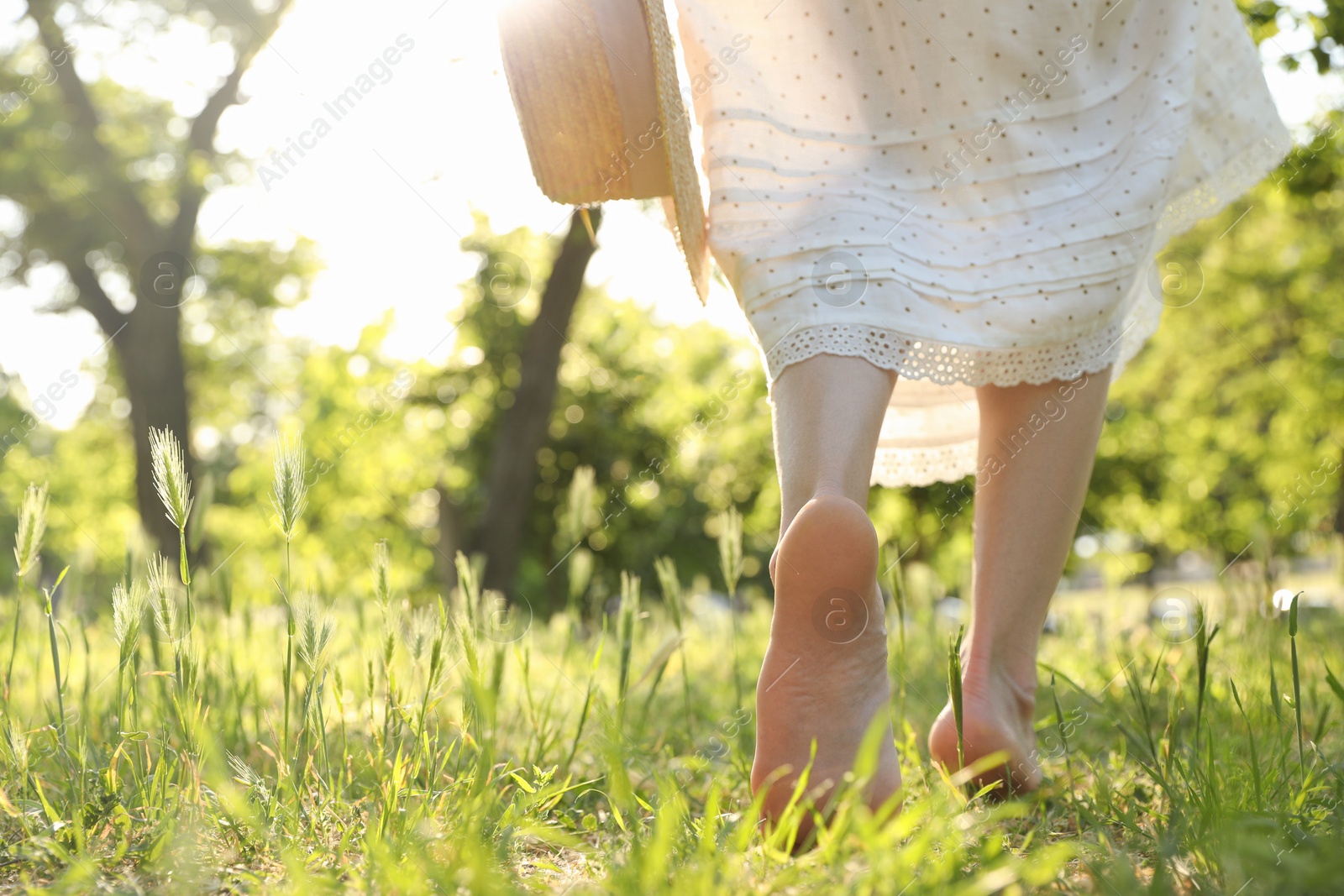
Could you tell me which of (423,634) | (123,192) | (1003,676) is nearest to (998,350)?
(1003,676)

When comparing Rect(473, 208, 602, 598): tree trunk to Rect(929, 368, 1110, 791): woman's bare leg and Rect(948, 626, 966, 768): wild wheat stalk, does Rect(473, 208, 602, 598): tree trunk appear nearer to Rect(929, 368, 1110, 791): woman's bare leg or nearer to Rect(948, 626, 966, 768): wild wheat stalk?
Rect(929, 368, 1110, 791): woman's bare leg

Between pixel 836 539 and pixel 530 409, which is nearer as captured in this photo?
pixel 836 539

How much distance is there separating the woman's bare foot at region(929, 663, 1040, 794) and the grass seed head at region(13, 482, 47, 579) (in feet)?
4.09

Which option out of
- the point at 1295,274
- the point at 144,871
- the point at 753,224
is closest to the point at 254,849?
the point at 144,871

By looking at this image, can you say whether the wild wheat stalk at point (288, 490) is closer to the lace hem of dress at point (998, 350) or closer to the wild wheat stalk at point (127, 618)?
the wild wheat stalk at point (127, 618)

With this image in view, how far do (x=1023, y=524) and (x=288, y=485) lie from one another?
1126 mm

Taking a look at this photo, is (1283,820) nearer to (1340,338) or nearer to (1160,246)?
(1160,246)

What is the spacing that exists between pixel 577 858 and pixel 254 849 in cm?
38

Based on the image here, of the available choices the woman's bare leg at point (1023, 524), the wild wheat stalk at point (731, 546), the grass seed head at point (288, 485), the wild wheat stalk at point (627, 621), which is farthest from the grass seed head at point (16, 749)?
the woman's bare leg at point (1023, 524)

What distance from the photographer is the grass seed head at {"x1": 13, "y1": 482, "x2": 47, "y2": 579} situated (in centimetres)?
124

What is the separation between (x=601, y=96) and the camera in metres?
1.56

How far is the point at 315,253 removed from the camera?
15.5 metres

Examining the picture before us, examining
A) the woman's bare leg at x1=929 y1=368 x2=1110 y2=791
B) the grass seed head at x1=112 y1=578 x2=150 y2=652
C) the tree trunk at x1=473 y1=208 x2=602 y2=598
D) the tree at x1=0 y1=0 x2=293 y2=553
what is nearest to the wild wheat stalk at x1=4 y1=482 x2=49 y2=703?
the grass seed head at x1=112 y1=578 x2=150 y2=652

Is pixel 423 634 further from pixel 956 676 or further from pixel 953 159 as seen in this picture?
pixel 953 159
